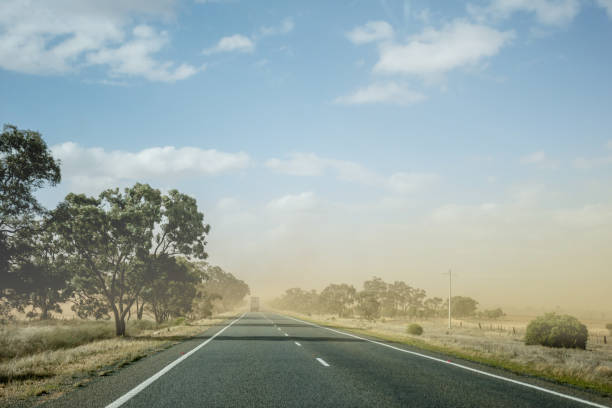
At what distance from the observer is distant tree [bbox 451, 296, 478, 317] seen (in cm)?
12975

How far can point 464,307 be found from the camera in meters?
130

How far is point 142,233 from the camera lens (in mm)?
31375

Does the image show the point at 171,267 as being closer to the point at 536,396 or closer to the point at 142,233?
the point at 142,233

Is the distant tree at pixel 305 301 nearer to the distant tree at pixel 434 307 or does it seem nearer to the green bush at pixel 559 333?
the distant tree at pixel 434 307

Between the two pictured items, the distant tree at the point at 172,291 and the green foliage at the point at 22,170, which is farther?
the distant tree at the point at 172,291

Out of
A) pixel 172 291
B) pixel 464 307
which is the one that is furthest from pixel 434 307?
pixel 172 291

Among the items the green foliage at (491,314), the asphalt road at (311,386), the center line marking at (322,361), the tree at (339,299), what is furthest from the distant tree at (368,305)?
the asphalt road at (311,386)

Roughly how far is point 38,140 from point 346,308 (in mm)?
97930

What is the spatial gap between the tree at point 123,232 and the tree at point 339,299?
80.1m

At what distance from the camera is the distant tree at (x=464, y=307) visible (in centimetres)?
12975

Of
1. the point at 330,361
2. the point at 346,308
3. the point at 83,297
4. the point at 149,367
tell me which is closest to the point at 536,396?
the point at 330,361

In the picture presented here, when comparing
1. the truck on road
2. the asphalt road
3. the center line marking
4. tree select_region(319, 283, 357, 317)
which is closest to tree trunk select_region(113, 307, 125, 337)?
the asphalt road

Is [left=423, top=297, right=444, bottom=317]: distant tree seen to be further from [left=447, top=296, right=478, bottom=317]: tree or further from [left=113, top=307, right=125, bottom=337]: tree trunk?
[left=113, top=307, right=125, bottom=337]: tree trunk

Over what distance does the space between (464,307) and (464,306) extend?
291mm
